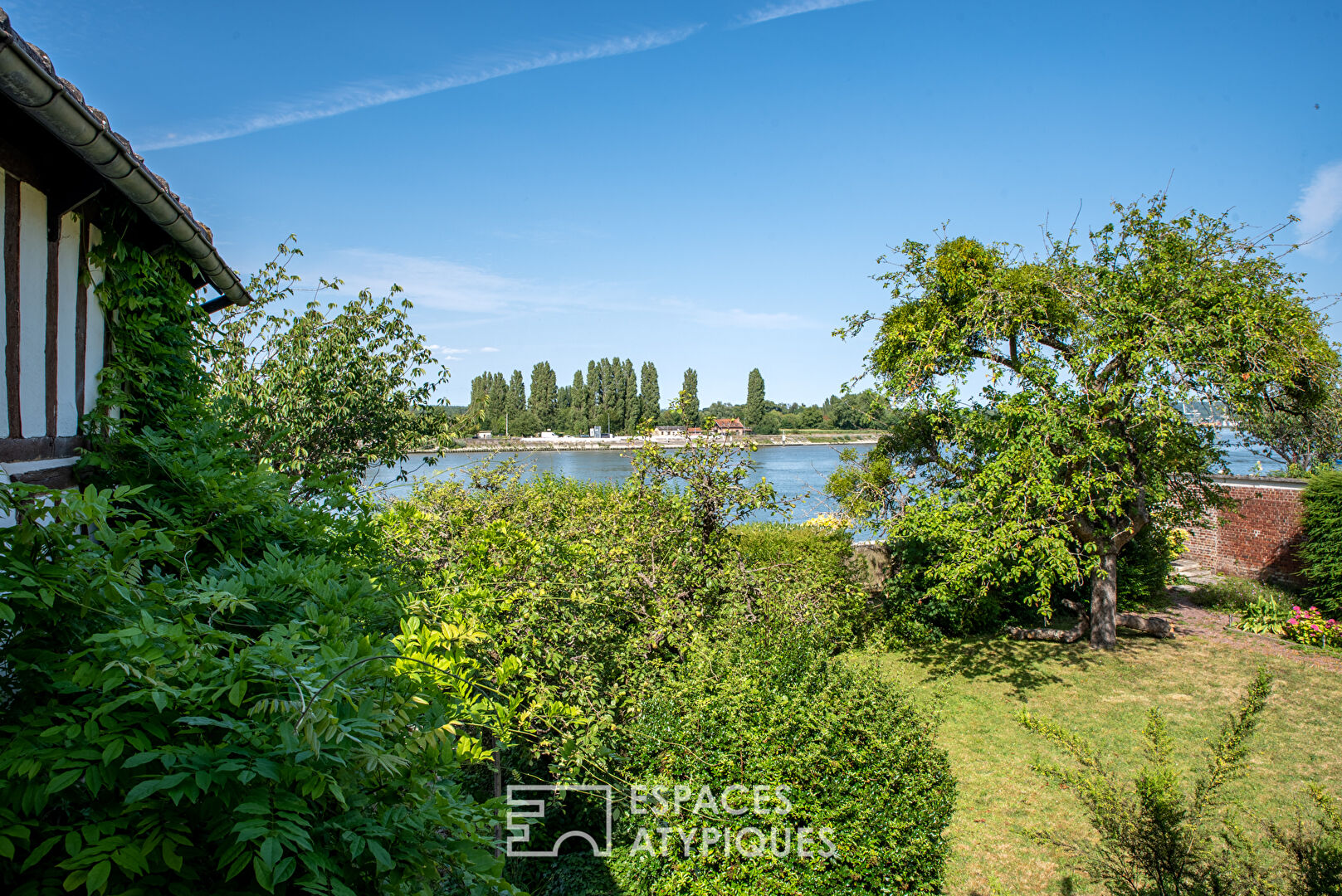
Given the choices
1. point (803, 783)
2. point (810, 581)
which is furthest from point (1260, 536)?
point (803, 783)

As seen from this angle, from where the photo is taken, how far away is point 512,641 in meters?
5.96

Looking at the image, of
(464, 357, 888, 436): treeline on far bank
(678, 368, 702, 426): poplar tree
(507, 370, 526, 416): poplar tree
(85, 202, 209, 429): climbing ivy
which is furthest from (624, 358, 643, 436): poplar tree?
(85, 202, 209, 429): climbing ivy

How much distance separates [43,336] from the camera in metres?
3.40

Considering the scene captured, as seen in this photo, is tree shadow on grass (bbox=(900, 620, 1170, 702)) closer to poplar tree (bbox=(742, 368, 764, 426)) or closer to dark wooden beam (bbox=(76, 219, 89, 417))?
dark wooden beam (bbox=(76, 219, 89, 417))

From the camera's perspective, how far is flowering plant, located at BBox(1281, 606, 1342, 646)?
10.8 metres

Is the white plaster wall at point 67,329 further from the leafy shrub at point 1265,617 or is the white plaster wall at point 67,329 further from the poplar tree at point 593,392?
the poplar tree at point 593,392

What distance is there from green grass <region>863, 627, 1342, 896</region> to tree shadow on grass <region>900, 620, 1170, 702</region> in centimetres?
3

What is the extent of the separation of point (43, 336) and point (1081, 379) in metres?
10.9

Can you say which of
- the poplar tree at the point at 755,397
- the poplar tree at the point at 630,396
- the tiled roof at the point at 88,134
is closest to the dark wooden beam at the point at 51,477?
the tiled roof at the point at 88,134

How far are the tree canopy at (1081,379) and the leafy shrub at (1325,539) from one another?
254cm

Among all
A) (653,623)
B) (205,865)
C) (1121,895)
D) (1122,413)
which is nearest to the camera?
(205,865)

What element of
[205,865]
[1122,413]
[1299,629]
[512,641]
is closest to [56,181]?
[205,865]

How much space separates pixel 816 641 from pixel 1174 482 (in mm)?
7542

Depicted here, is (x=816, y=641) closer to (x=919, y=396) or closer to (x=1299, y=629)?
(x=919, y=396)
